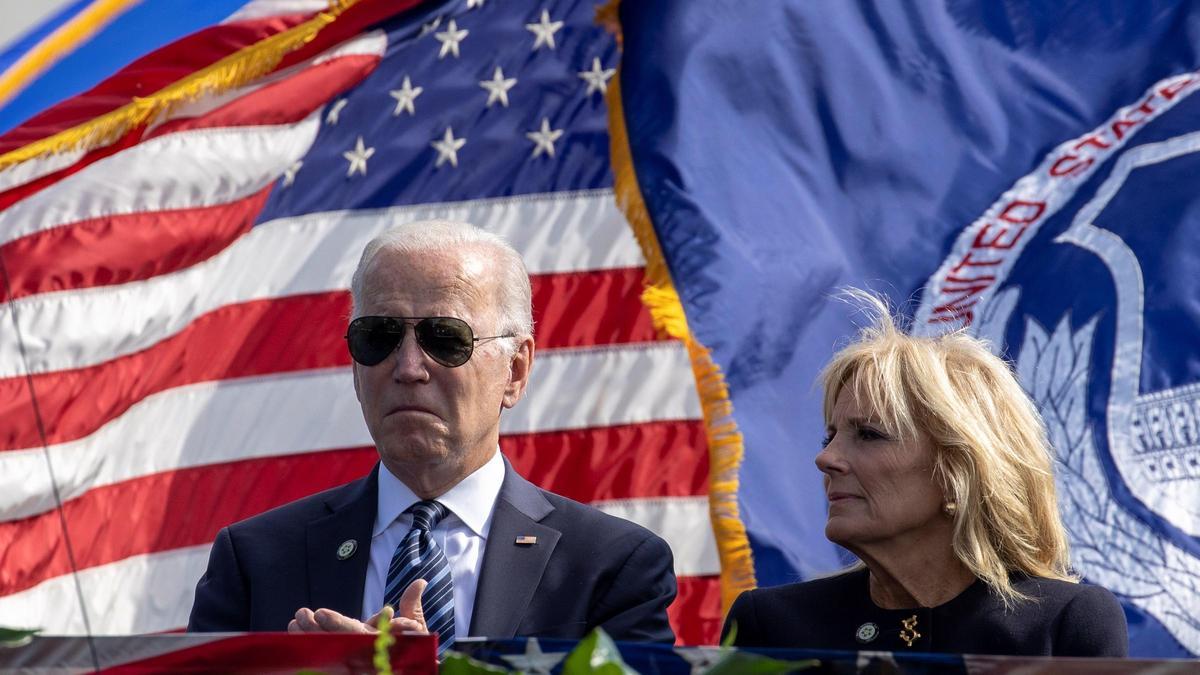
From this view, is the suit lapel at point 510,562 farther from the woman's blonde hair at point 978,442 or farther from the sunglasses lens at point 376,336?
the woman's blonde hair at point 978,442

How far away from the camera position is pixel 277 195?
591 centimetres

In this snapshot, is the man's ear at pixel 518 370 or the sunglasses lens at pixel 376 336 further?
the man's ear at pixel 518 370

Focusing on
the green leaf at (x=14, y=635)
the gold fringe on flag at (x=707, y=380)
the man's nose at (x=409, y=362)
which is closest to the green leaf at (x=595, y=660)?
the green leaf at (x=14, y=635)

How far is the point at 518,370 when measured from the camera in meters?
3.26

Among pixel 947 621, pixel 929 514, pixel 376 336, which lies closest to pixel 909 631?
pixel 947 621

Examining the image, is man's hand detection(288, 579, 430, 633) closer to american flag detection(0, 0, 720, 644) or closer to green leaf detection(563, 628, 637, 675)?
green leaf detection(563, 628, 637, 675)

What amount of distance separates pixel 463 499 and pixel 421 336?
32cm

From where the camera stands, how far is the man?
2943 millimetres

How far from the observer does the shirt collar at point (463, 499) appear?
10.0 feet

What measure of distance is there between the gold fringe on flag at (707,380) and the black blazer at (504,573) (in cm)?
195

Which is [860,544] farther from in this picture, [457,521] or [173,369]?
[173,369]

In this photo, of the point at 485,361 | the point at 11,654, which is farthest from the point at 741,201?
the point at 11,654

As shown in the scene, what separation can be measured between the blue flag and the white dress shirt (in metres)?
2.06

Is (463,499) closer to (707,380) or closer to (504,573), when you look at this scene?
(504,573)
